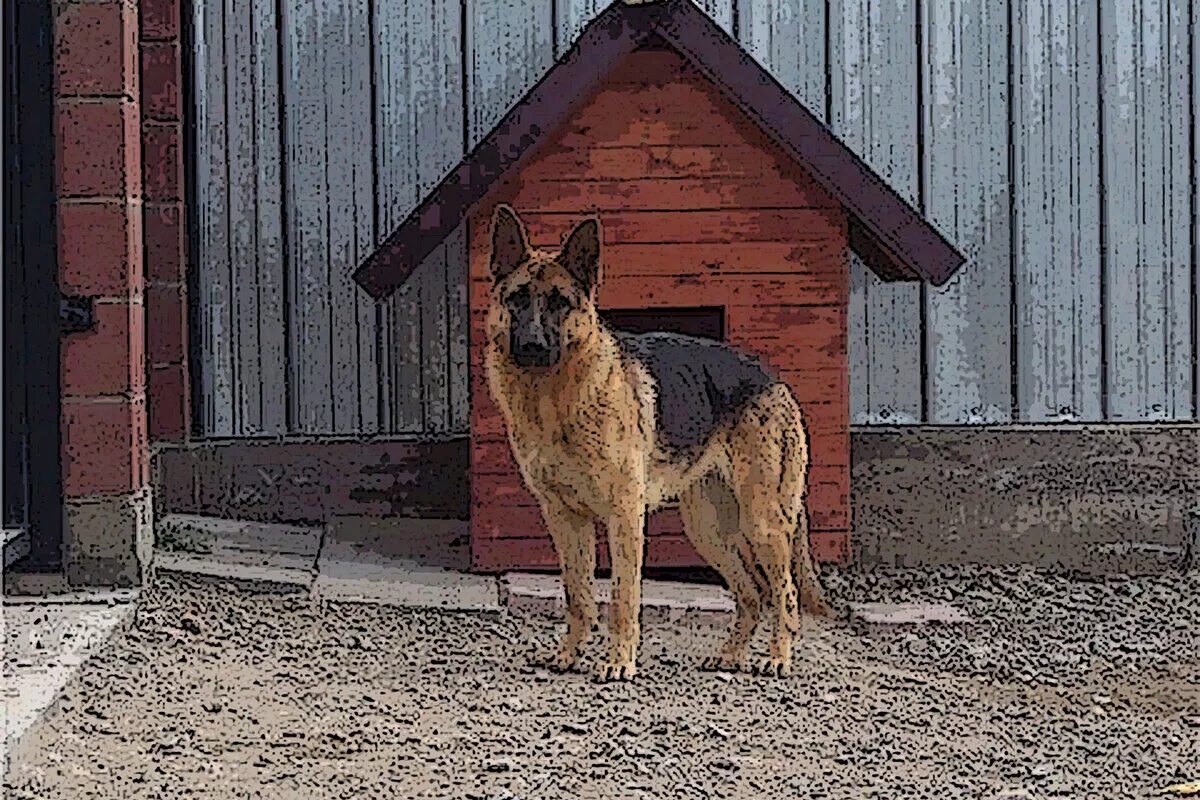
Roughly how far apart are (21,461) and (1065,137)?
4043 mm

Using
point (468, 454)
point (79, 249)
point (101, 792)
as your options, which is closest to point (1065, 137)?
point (468, 454)

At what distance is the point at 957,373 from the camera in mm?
7086

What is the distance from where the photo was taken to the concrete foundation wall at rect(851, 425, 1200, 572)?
273 inches

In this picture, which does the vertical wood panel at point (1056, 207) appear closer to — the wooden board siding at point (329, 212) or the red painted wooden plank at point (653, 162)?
the red painted wooden plank at point (653, 162)

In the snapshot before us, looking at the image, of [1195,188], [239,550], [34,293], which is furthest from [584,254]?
[1195,188]

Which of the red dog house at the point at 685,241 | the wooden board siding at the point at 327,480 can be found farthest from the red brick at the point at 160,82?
the red dog house at the point at 685,241

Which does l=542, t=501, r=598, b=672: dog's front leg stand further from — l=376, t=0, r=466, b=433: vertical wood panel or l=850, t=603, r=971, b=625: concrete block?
l=376, t=0, r=466, b=433: vertical wood panel

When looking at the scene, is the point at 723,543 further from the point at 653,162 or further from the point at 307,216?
the point at 307,216

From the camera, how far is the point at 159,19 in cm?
687

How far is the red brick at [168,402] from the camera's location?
689 cm

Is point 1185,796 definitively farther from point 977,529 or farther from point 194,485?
point 194,485

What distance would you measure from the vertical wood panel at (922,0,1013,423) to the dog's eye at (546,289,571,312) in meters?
2.66

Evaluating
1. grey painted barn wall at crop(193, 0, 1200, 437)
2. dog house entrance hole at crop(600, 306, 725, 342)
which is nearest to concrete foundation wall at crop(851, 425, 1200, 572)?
grey painted barn wall at crop(193, 0, 1200, 437)

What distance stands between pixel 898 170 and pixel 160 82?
280cm
